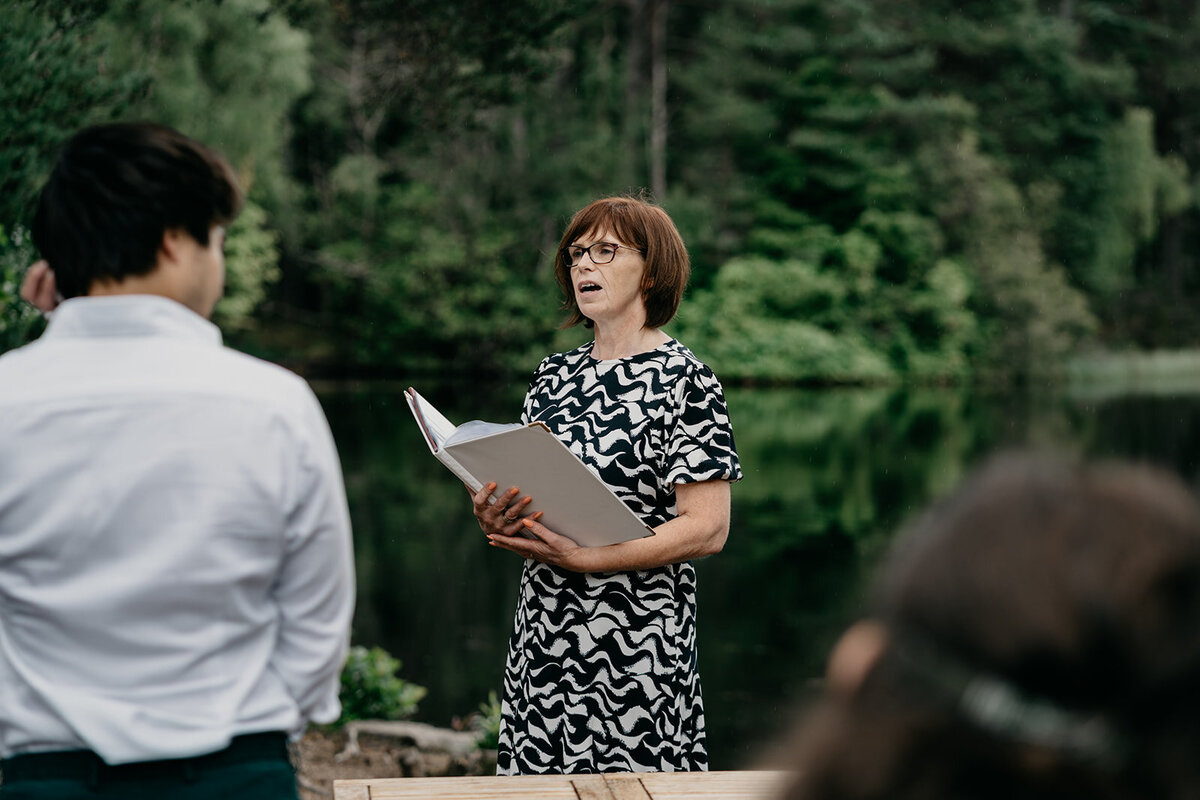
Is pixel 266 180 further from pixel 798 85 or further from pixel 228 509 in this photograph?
pixel 228 509

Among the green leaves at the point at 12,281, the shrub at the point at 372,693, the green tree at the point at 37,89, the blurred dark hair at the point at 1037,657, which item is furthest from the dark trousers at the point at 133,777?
the shrub at the point at 372,693

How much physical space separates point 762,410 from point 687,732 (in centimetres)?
2218

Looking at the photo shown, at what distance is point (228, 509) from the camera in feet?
3.91

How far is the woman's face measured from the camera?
232 centimetres

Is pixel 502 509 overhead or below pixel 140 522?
below

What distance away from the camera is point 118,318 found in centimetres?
121

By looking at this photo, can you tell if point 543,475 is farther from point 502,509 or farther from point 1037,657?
point 1037,657

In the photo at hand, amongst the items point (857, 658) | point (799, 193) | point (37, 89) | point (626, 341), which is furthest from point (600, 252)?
point (799, 193)

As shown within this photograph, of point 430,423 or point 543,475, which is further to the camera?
point 430,423

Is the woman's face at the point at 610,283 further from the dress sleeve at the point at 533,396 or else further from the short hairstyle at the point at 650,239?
the dress sleeve at the point at 533,396

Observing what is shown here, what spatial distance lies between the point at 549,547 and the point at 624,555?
137 mm

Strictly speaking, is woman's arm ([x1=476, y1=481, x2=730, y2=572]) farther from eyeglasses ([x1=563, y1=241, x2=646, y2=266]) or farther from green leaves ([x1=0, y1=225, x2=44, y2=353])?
green leaves ([x1=0, y1=225, x2=44, y2=353])

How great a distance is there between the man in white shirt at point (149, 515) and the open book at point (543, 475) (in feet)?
2.45

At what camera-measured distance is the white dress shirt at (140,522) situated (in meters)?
1.17
